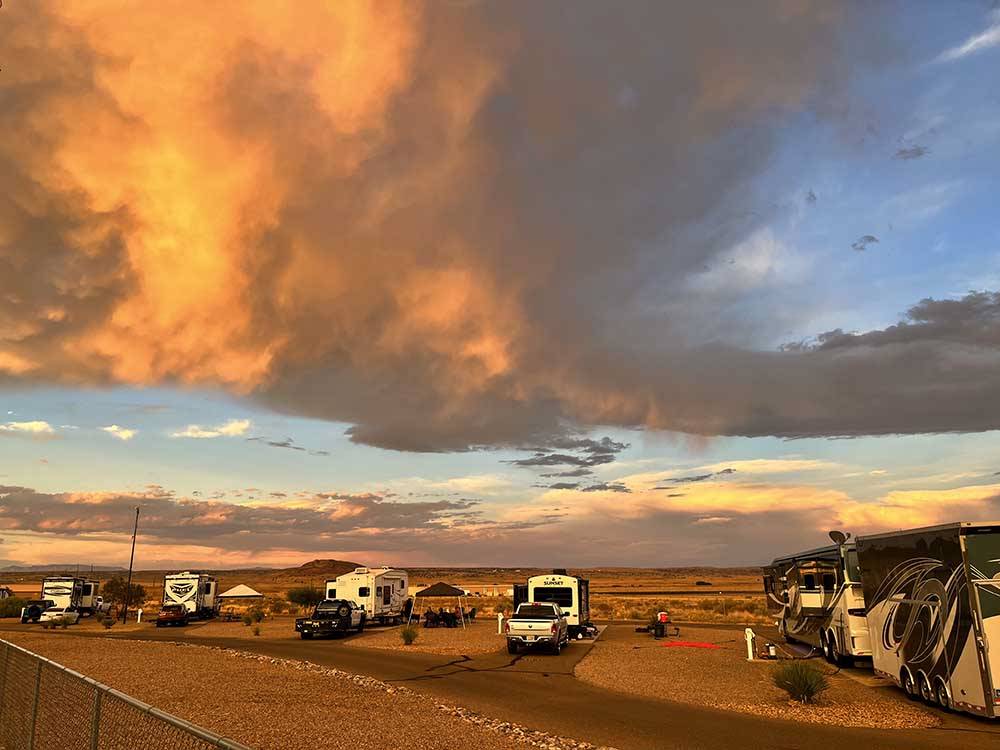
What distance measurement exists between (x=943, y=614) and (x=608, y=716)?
7648 mm

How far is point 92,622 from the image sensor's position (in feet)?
164

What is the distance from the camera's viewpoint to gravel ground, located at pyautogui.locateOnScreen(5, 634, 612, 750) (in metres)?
12.1

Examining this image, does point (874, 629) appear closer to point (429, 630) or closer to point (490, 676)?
point (490, 676)

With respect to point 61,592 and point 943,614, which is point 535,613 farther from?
point 61,592

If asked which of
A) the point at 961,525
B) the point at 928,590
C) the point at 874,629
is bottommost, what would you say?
the point at 874,629

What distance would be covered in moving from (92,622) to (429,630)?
2798cm

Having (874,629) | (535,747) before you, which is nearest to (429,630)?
(874,629)

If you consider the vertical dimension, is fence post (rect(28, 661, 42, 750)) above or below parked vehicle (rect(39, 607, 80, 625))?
above

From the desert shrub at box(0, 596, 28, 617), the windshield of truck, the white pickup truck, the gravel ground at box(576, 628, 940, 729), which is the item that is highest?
the windshield of truck

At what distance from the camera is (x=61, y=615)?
48000 mm

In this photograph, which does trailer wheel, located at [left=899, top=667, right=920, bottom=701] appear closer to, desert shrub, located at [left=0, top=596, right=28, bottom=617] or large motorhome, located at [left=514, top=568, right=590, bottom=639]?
large motorhome, located at [left=514, top=568, right=590, bottom=639]

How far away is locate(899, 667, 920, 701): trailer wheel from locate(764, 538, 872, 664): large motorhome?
174 inches

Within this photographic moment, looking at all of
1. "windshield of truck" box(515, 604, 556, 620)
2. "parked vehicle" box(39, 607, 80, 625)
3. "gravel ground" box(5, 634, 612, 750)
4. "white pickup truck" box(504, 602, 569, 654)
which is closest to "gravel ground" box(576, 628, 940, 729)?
"white pickup truck" box(504, 602, 569, 654)

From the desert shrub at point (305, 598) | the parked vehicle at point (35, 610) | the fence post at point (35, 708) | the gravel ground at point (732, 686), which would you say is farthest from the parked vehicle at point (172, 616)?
the fence post at point (35, 708)
